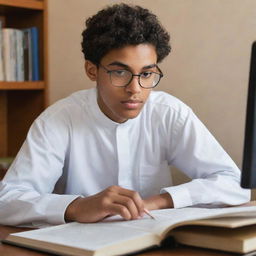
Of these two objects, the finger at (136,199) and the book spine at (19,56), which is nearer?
the finger at (136,199)

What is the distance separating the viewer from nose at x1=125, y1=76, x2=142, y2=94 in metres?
1.67

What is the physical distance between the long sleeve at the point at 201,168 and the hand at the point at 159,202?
0.6 inches

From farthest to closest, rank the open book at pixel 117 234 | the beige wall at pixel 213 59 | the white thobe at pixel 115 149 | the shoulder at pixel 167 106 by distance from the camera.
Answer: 1. the beige wall at pixel 213 59
2. the shoulder at pixel 167 106
3. the white thobe at pixel 115 149
4. the open book at pixel 117 234

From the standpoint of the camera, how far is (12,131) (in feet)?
10.3

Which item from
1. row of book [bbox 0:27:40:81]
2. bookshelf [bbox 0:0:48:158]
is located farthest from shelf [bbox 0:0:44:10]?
row of book [bbox 0:27:40:81]

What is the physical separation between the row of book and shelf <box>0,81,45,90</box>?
35mm

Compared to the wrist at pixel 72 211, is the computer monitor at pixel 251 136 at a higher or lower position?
higher

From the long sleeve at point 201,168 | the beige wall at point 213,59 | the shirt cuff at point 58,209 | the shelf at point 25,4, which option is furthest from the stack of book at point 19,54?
the shirt cuff at point 58,209

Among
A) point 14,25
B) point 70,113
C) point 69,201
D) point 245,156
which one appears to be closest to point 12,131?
point 14,25

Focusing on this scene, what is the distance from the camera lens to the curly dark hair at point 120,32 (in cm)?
174

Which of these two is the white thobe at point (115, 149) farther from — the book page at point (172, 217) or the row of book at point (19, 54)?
the row of book at point (19, 54)

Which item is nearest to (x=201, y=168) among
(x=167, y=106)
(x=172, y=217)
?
(x=167, y=106)

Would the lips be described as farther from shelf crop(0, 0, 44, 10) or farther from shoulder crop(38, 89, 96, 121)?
shelf crop(0, 0, 44, 10)

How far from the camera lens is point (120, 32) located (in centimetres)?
174
